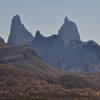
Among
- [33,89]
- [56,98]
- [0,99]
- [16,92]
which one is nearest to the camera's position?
[0,99]

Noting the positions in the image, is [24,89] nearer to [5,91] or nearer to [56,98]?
[5,91]

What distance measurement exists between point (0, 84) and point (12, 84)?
7850 millimetres

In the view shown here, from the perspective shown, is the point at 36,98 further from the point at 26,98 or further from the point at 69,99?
the point at 69,99

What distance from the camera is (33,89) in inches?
7530

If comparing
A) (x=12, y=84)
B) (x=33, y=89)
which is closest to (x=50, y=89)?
(x=33, y=89)

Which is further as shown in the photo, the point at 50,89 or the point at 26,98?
the point at 50,89

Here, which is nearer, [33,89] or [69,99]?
[69,99]

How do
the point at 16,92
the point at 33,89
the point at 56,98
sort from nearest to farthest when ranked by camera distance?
the point at 56,98, the point at 16,92, the point at 33,89

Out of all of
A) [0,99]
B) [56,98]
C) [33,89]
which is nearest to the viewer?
[0,99]

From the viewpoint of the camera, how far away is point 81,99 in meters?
158

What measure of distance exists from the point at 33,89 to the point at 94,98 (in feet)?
143

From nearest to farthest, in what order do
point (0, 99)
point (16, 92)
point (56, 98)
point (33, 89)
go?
point (0, 99) → point (56, 98) → point (16, 92) → point (33, 89)

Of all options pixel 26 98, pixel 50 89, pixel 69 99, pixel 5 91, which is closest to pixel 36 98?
pixel 26 98

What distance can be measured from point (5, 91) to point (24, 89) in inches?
546
